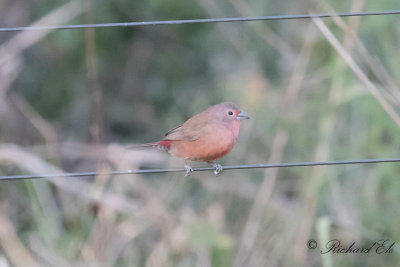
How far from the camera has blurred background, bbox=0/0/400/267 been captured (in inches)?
295

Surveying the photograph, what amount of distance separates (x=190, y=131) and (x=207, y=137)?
0.73 ft

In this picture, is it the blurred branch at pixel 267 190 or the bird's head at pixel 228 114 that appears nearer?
the bird's head at pixel 228 114

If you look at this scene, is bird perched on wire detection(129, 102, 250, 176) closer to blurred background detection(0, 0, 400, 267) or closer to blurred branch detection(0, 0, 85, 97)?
blurred background detection(0, 0, 400, 267)

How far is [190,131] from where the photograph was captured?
6469 millimetres

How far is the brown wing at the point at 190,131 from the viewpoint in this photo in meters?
6.41

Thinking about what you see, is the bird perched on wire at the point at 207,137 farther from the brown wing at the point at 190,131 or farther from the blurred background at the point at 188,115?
the blurred background at the point at 188,115

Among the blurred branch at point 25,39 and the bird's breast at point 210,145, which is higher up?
the blurred branch at point 25,39

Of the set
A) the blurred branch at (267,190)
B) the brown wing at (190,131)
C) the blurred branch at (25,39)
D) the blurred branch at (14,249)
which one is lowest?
the blurred branch at (14,249)

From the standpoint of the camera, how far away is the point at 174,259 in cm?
761

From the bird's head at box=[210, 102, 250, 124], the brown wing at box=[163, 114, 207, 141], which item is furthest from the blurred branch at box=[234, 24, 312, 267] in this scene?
the brown wing at box=[163, 114, 207, 141]

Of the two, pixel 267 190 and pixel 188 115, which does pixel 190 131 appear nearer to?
pixel 267 190

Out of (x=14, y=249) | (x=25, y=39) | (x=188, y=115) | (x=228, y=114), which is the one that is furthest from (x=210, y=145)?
(x=188, y=115)

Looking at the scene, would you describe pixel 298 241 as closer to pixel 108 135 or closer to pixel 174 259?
pixel 174 259

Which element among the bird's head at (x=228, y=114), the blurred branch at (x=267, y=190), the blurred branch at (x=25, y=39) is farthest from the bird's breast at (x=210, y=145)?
the blurred branch at (x=25, y=39)
